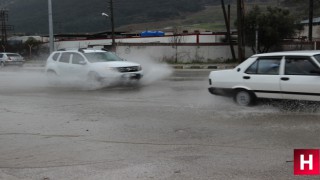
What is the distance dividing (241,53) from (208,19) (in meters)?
85.4

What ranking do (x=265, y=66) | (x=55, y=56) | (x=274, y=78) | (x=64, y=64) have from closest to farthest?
(x=274, y=78), (x=265, y=66), (x=64, y=64), (x=55, y=56)

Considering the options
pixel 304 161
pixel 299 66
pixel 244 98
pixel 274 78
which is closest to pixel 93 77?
pixel 244 98

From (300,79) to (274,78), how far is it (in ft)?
2.04

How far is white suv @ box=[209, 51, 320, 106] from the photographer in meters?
9.82

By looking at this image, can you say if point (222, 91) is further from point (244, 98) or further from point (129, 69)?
point (129, 69)

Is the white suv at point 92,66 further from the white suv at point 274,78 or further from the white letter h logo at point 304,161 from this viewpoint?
the white letter h logo at point 304,161

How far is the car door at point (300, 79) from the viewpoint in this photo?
9719 millimetres

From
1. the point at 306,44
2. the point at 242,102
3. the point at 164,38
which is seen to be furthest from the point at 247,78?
the point at 164,38

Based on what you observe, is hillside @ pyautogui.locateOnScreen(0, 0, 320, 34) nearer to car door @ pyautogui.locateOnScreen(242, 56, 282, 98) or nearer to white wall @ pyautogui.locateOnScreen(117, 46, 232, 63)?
white wall @ pyautogui.locateOnScreen(117, 46, 232, 63)

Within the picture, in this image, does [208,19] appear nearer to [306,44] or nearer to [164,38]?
[164,38]

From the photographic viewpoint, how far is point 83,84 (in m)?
17.0

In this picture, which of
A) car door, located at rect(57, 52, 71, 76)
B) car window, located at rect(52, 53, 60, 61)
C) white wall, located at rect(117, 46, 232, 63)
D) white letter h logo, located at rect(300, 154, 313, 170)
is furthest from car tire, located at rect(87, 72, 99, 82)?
white wall, located at rect(117, 46, 232, 63)

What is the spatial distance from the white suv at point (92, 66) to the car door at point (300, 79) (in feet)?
24.1

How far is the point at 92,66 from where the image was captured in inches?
652
